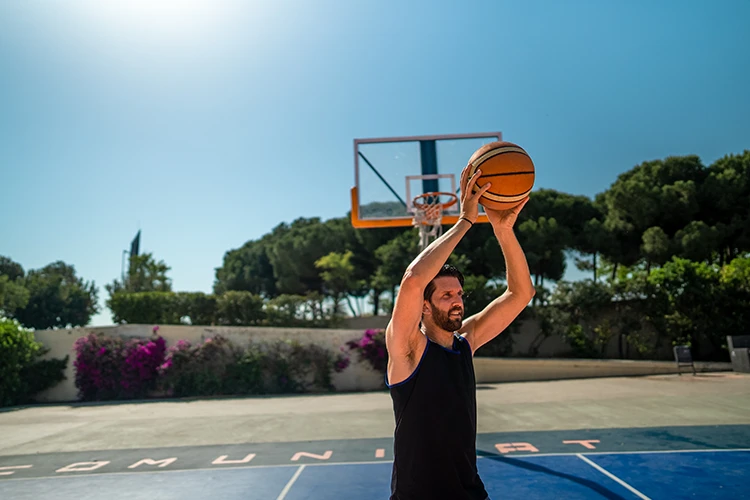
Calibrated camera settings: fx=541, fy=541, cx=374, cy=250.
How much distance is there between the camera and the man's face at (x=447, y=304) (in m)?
2.41

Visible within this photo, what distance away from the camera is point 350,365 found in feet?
64.4

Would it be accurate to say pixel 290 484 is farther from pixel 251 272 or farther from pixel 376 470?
pixel 251 272

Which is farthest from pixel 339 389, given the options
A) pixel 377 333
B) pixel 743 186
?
pixel 743 186

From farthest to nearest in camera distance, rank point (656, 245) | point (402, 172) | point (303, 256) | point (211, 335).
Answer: point (303, 256)
point (656, 245)
point (211, 335)
point (402, 172)

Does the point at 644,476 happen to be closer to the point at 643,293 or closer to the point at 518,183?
the point at 518,183

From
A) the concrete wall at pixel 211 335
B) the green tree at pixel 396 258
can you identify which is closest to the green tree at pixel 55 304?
the concrete wall at pixel 211 335

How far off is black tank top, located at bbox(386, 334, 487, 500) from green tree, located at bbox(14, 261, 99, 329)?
43.4 meters

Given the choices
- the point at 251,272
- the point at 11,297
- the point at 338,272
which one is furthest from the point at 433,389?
the point at 251,272

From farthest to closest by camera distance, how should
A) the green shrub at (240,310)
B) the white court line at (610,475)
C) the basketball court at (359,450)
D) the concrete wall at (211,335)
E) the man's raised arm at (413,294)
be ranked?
1. the green shrub at (240,310)
2. the concrete wall at (211,335)
3. the basketball court at (359,450)
4. the white court line at (610,475)
5. the man's raised arm at (413,294)

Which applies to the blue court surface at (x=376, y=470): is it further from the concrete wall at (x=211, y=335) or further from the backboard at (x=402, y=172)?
the concrete wall at (x=211, y=335)

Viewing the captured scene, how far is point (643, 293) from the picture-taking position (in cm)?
2122

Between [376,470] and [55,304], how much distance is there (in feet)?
135

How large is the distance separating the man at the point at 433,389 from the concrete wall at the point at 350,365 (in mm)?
17422

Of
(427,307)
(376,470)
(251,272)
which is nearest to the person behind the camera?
(427,307)
